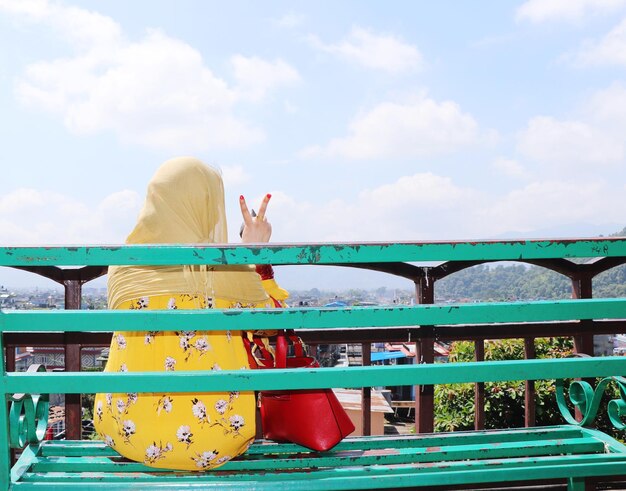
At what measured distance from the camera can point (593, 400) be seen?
93.4 inches

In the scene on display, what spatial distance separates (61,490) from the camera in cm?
174

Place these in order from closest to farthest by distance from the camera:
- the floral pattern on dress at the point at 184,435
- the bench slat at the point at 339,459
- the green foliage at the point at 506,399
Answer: the floral pattern on dress at the point at 184,435 < the bench slat at the point at 339,459 < the green foliage at the point at 506,399

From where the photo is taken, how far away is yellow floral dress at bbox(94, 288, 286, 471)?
1863 mm

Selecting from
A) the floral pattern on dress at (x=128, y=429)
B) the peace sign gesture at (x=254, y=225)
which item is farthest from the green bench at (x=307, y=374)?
the peace sign gesture at (x=254, y=225)

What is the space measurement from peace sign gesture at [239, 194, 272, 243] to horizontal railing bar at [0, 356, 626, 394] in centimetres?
62

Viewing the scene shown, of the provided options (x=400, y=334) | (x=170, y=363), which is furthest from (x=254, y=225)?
(x=400, y=334)

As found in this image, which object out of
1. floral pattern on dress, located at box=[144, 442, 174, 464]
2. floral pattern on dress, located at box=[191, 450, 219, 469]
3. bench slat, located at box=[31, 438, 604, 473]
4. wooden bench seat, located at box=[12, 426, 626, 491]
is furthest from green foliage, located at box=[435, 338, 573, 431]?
floral pattern on dress, located at box=[144, 442, 174, 464]

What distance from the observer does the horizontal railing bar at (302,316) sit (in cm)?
151

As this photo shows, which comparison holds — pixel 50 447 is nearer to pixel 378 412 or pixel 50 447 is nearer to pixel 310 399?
pixel 310 399

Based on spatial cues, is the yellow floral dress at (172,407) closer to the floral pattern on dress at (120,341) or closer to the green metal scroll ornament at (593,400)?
the floral pattern on dress at (120,341)

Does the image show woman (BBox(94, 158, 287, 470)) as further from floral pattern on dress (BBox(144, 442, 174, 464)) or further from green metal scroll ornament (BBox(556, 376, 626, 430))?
green metal scroll ornament (BBox(556, 376, 626, 430))

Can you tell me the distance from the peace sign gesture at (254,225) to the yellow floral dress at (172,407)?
11.2 inches

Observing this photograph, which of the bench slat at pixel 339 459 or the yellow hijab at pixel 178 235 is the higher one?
the yellow hijab at pixel 178 235

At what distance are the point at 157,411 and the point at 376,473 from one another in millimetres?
696
